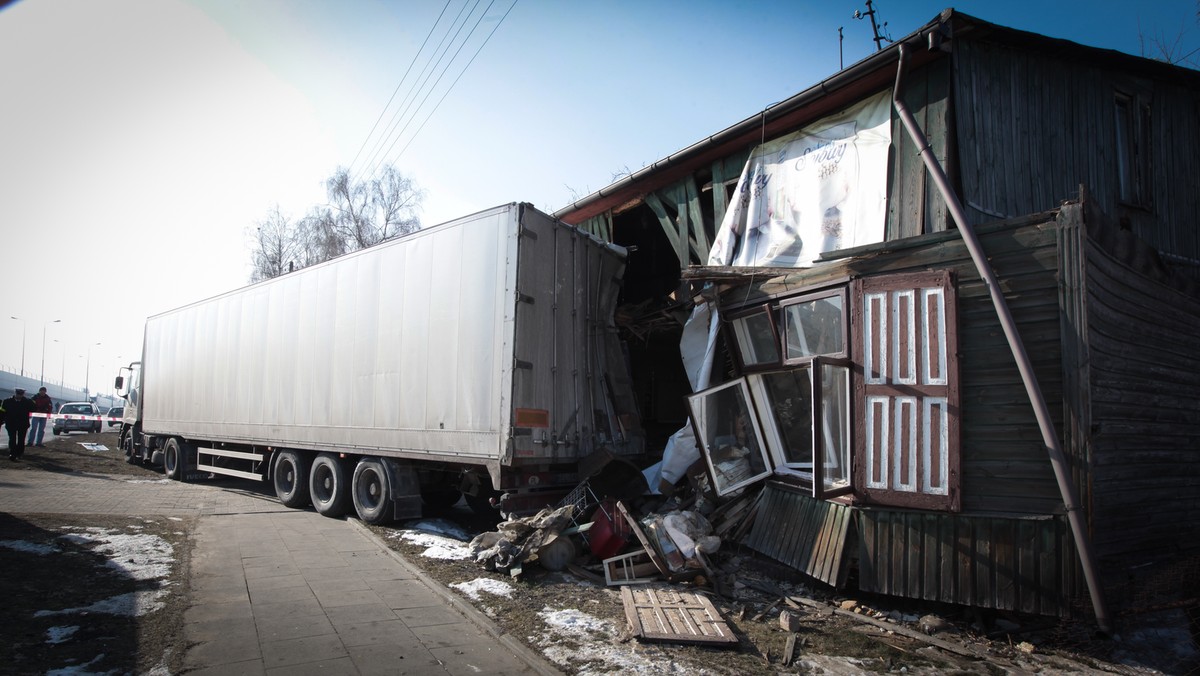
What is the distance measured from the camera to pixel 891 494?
545cm

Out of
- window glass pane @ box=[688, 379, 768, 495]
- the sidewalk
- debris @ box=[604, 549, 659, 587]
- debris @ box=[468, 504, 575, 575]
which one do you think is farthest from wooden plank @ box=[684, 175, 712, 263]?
the sidewalk

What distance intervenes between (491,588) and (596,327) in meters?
3.57

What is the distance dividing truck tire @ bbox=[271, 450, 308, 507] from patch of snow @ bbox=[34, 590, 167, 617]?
5075 mm

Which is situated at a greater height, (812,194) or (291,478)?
(812,194)

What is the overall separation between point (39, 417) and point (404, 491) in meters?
18.7

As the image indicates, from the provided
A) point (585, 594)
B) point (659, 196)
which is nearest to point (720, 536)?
point (585, 594)

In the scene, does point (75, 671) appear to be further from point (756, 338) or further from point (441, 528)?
point (756, 338)

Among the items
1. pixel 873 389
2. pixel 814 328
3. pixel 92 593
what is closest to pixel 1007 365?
pixel 873 389

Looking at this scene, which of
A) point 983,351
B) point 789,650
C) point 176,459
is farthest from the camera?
point 176,459

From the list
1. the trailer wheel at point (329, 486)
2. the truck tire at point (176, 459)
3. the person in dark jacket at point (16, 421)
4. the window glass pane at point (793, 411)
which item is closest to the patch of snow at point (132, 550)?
the trailer wheel at point (329, 486)

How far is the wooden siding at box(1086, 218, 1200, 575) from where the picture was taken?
5.05 meters

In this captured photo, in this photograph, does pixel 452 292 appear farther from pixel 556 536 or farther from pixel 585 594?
pixel 585 594

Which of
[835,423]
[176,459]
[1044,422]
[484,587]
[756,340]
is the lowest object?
[176,459]

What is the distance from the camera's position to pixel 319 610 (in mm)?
5188
